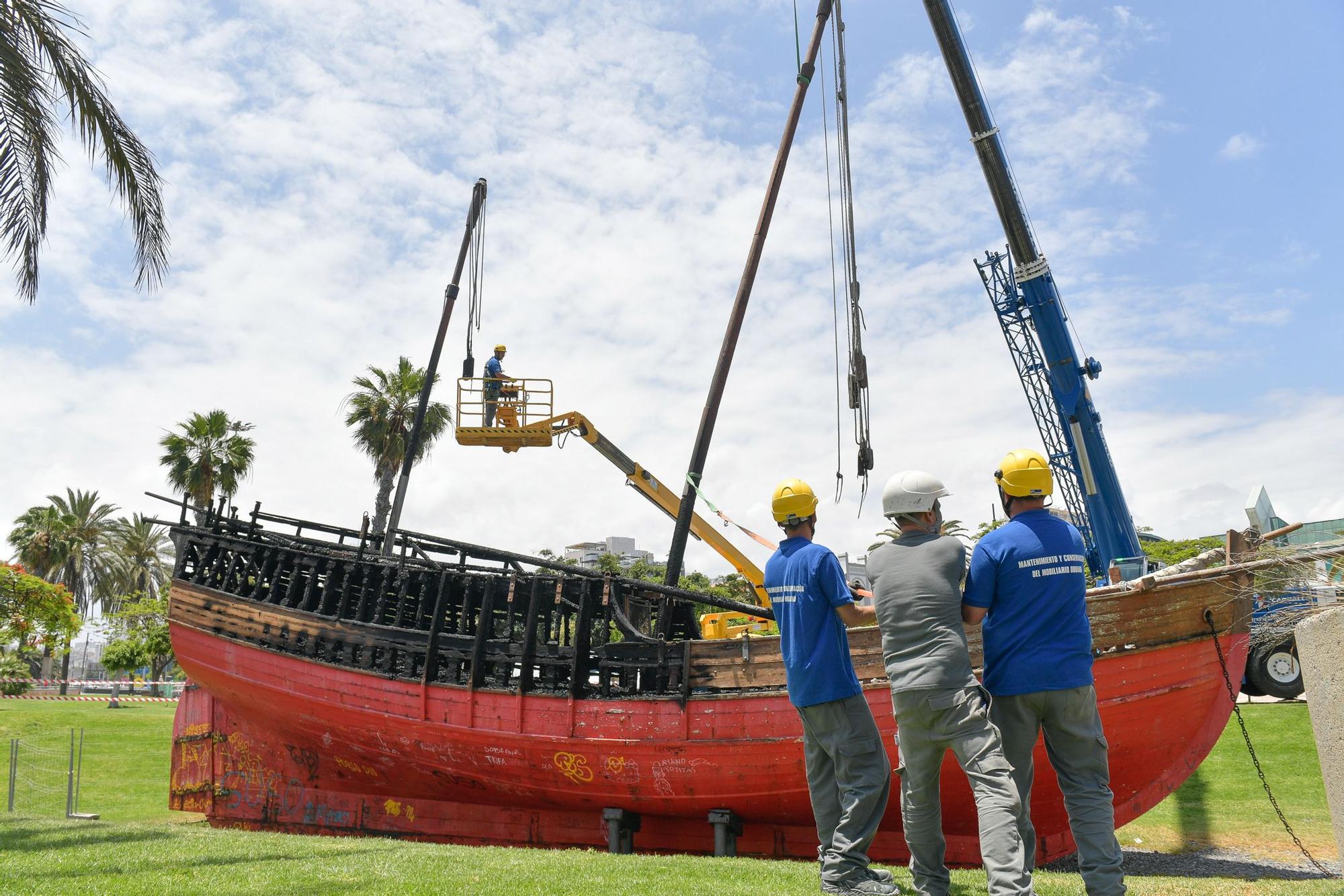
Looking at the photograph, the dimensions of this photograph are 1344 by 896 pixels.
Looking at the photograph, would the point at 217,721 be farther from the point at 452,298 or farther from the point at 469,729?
the point at 452,298

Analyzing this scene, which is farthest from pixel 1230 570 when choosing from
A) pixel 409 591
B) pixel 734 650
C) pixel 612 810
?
pixel 409 591

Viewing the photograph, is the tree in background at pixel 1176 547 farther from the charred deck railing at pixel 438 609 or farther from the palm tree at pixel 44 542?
the palm tree at pixel 44 542

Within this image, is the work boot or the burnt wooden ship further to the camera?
the burnt wooden ship

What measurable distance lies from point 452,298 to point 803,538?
14.4 m

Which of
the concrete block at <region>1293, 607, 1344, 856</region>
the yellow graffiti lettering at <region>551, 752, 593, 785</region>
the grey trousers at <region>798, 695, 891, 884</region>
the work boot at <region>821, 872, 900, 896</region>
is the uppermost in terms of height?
the concrete block at <region>1293, 607, 1344, 856</region>

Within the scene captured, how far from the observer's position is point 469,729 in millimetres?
9969

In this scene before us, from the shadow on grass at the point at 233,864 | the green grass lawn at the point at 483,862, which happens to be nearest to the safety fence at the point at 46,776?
the green grass lawn at the point at 483,862

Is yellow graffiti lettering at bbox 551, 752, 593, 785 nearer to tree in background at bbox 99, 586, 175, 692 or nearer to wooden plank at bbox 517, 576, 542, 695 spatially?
wooden plank at bbox 517, 576, 542, 695

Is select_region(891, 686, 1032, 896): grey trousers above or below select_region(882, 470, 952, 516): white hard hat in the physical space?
below

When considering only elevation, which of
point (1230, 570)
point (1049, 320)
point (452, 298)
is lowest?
point (1230, 570)

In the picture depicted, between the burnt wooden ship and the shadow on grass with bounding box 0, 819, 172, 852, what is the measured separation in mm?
3150

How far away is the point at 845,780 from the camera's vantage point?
170 inches

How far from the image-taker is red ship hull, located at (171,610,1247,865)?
25.6 feet

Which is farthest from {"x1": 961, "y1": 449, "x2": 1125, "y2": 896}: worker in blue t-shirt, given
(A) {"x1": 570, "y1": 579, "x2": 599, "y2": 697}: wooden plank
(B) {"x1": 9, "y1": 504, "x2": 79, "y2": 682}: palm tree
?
(B) {"x1": 9, "y1": 504, "x2": 79, "y2": 682}: palm tree
